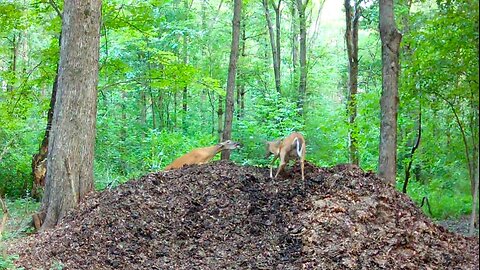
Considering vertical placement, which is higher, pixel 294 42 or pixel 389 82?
pixel 294 42

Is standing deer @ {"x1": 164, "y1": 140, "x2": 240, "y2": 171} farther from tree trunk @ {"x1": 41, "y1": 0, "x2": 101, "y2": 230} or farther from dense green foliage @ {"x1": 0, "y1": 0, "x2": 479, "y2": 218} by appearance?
tree trunk @ {"x1": 41, "y1": 0, "x2": 101, "y2": 230}

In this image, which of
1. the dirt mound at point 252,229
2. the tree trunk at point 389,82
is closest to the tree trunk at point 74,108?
the dirt mound at point 252,229

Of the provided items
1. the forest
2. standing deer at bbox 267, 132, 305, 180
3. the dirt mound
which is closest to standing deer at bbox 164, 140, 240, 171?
the forest

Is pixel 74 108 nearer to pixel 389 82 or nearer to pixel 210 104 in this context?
pixel 389 82

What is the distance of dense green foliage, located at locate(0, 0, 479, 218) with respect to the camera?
6.83m

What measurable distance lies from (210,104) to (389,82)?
14232mm

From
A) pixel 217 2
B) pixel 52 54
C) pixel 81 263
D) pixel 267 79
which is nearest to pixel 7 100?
pixel 52 54

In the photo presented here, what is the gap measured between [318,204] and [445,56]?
2.75m

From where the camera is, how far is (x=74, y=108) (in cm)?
689

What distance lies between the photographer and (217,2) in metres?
26.0

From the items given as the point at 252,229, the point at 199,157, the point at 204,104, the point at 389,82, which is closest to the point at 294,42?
the point at 204,104

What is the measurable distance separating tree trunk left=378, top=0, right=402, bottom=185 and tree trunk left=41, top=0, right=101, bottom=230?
398 centimetres

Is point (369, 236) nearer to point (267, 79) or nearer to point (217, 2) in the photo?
point (267, 79)

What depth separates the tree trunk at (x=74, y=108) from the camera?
22.3 ft
